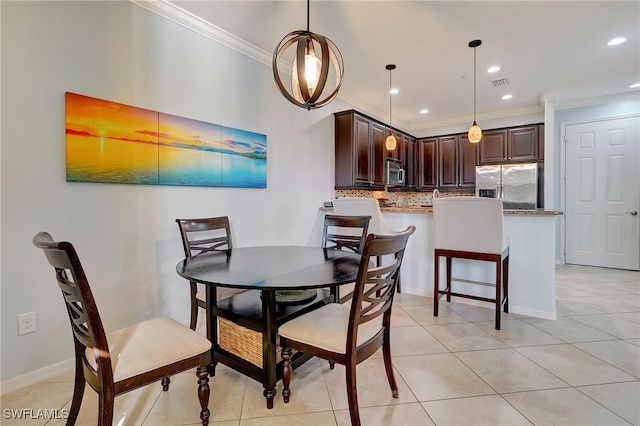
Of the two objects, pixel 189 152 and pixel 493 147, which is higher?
pixel 493 147

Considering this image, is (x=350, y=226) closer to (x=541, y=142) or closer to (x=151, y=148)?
(x=151, y=148)

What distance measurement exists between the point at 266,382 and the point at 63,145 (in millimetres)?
1911

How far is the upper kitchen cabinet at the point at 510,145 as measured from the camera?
204 inches

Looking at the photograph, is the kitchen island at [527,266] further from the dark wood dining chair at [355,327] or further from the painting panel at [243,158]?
the dark wood dining chair at [355,327]

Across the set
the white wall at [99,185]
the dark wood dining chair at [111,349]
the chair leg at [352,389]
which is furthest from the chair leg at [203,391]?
the white wall at [99,185]

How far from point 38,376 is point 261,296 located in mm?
1516

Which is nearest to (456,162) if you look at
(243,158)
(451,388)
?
(243,158)

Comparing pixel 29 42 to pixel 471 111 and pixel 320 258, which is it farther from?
pixel 471 111

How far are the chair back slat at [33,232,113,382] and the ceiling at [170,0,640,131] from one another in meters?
2.24

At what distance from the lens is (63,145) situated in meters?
1.95

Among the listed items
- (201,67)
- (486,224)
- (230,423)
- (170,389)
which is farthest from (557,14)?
(170,389)

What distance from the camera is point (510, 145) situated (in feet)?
17.6

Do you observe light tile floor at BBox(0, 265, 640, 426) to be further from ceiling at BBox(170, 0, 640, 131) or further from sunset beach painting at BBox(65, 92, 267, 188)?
ceiling at BBox(170, 0, 640, 131)

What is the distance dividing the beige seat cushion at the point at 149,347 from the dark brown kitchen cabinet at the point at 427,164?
5.69 m
